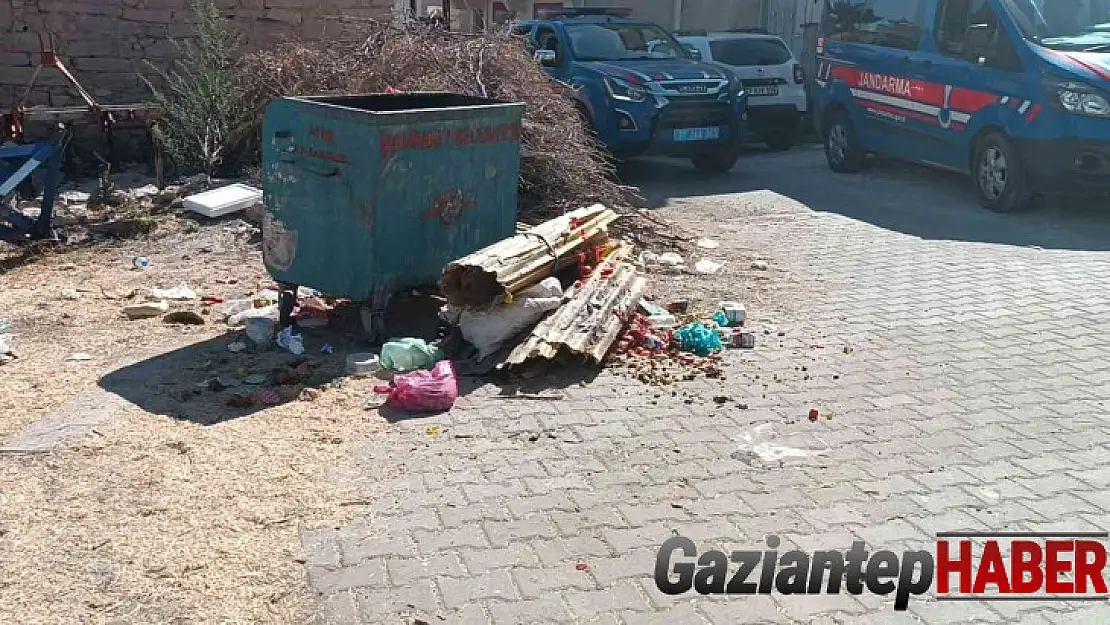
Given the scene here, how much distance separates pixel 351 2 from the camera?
42.2 ft

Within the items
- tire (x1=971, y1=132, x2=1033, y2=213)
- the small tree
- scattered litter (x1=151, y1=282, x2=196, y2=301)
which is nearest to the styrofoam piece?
the small tree

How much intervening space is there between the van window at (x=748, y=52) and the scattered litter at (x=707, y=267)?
716 centimetres

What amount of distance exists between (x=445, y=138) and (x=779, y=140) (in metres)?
9.76

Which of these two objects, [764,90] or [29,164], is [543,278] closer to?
[29,164]

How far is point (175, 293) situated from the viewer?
24.4ft

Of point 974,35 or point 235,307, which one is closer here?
point 235,307

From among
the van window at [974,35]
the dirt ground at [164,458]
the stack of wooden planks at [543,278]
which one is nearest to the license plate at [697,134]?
the van window at [974,35]

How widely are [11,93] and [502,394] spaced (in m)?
8.43

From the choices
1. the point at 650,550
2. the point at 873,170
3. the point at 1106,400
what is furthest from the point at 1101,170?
the point at 650,550

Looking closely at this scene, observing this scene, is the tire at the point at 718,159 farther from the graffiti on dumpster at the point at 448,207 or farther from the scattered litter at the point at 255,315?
the scattered litter at the point at 255,315

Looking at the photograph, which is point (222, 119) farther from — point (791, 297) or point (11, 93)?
point (791, 297)

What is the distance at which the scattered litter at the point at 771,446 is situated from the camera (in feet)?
16.5

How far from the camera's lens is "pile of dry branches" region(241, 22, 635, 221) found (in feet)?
30.7

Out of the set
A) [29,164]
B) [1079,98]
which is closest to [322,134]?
[29,164]
